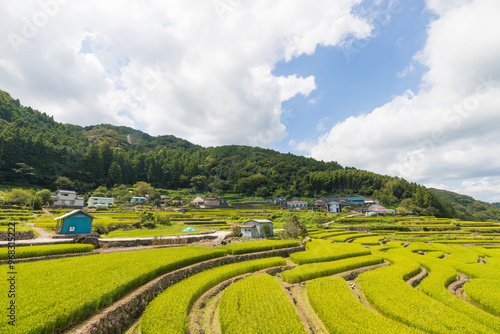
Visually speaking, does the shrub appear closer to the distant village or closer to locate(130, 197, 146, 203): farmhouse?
the distant village

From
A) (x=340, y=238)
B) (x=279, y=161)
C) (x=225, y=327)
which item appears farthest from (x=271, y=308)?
(x=279, y=161)

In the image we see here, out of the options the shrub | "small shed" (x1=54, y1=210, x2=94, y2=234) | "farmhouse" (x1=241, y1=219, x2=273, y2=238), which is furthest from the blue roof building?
"small shed" (x1=54, y1=210, x2=94, y2=234)

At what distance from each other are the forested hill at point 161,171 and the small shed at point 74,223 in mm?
62907

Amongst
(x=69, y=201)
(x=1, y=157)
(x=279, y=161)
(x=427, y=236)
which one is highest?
(x=279, y=161)

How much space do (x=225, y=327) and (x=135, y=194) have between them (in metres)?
81.3

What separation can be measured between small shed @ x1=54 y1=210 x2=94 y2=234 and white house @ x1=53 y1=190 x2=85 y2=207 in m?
45.7

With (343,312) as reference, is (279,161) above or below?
above

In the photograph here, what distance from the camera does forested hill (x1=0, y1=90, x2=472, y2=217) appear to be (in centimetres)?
6731

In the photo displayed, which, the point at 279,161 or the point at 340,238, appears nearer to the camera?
the point at 340,238

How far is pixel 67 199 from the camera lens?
186ft

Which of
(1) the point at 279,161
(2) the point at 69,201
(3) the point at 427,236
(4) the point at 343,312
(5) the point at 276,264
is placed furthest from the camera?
(1) the point at 279,161

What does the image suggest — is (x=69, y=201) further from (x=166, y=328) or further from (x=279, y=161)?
(x=279, y=161)

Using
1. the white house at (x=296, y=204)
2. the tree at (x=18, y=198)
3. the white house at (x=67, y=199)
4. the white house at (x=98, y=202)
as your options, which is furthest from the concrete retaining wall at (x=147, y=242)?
the white house at (x=296, y=204)

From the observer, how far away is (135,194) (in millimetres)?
77312
